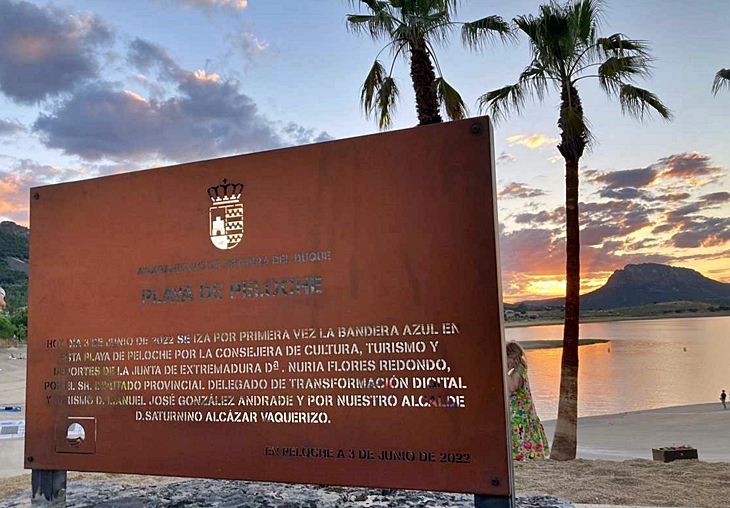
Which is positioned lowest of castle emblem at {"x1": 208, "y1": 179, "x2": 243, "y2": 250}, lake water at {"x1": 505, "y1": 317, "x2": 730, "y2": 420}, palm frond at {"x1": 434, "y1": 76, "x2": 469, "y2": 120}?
lake water at {"x1": 505, "y1": 317, "x2": 730, "y2": 420}

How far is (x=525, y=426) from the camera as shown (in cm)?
852

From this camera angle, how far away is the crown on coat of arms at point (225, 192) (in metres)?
4.80

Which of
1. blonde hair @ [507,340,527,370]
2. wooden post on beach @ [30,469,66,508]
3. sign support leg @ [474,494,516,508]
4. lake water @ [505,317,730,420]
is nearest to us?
sign support leg @ [474,494,516,508]

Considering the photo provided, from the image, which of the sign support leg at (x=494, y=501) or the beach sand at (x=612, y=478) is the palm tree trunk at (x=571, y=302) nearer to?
the beach sand at (x=612, y=478)

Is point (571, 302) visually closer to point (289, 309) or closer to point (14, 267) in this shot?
point (289, 309)

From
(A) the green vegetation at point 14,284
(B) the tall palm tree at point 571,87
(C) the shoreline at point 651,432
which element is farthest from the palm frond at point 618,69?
(A) the green vegetation at point 14,284

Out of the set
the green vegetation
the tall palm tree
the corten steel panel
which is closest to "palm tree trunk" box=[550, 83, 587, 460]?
the tall palm tree

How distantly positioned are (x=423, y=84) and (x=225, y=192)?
6781 mm

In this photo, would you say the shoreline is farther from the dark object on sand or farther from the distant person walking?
the distant person walking

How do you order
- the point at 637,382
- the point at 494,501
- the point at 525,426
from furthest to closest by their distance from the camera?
the point at 637,382 → the point at 525,426 → the point at 494,501

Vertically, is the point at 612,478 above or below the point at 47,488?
below

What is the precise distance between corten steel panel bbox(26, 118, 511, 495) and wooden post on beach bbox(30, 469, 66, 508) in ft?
0.48

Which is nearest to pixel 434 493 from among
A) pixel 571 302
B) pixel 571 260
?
pixel 571 302

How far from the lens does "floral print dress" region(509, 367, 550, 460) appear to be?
27.2 feet
